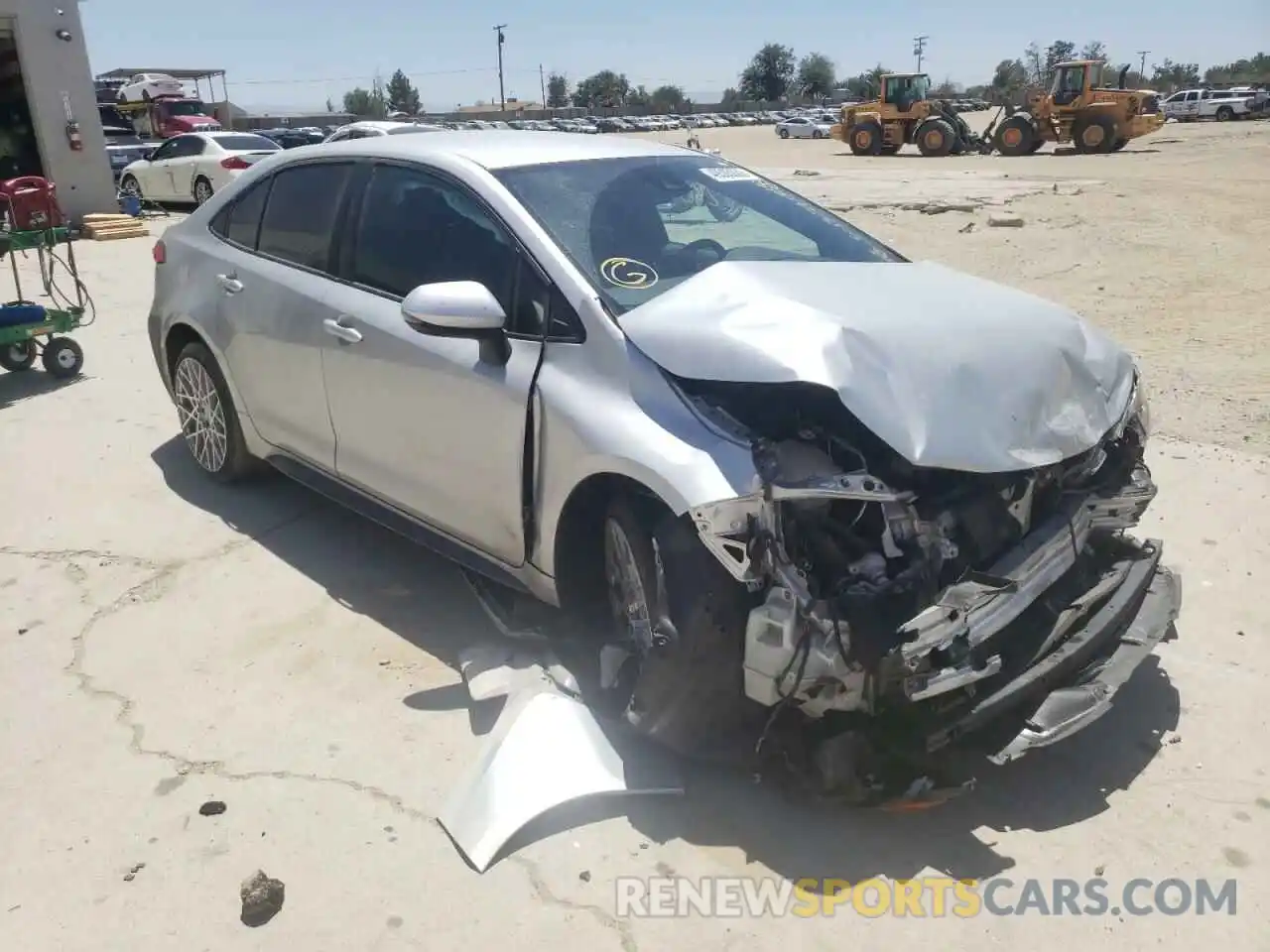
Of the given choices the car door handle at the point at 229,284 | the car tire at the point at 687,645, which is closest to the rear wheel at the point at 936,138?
the car door handle at the point at 229,284

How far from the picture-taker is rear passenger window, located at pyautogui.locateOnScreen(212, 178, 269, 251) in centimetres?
456

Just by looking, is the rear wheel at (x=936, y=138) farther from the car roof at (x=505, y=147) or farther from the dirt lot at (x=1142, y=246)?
the car roof at (x=505, y=147)

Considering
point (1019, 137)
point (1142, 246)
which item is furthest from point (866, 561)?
point (1019, 137)

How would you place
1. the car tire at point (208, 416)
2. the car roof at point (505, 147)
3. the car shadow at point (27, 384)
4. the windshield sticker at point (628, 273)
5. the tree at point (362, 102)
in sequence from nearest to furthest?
the windshield sticker at point (628, 273) < the car roof at point (505, 147) < the car tire at point (208, 416) < the car shadow at point (27, 384) < the tree at point (362, 102)

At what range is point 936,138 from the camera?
3175 centimetres

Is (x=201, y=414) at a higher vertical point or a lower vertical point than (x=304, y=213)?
lower

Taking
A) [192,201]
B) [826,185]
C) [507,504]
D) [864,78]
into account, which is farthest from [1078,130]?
[864,78]

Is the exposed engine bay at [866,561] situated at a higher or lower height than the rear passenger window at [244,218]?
→ lower

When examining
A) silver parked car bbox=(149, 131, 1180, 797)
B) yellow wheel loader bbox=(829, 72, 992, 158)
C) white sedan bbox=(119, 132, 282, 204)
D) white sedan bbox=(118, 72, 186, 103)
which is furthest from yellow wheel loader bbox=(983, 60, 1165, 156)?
silver parked car bbox=(149, 131, 1180, 797)

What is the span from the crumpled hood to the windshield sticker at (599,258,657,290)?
15 centimetres

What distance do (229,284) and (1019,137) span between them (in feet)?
101

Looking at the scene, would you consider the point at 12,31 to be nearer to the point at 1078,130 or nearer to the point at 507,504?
the point at 507,504

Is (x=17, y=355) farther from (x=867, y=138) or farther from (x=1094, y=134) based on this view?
(x=867, y=138)

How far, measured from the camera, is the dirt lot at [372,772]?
247cm
